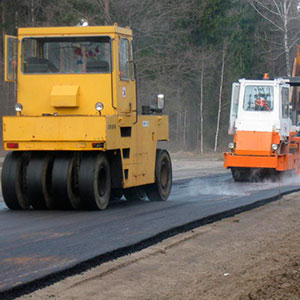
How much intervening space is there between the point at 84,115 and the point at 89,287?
19.6 ft

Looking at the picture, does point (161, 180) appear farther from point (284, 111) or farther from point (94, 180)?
point (284, 111)

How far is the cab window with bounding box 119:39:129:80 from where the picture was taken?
1284cm

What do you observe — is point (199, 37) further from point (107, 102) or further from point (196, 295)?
point (196, 295)

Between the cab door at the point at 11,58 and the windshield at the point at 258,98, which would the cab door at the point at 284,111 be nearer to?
the windshield at the point at 258,98

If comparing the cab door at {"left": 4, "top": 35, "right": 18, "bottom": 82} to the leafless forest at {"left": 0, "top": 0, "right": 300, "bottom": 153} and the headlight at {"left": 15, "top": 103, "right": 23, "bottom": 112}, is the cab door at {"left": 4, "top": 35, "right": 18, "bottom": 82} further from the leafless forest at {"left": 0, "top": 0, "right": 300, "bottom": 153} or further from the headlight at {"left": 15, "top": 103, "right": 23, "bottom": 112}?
Result: the leafless forest at {"left": 0, "top": 0, "right": 300, "bottom": 153}

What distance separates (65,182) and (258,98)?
34.7ft

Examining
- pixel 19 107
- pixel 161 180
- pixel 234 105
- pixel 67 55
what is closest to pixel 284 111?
pixel 234 105

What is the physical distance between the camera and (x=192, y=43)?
45531 mm

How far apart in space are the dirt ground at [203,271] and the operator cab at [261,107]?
35.8ft

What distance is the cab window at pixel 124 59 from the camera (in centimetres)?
1284

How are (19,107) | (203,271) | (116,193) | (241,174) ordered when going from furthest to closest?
(241,174)
(116,193)
(19,107)
(203,271)

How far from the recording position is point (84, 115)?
12.1 metres

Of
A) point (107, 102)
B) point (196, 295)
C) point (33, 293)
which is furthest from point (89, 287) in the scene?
point (107, 102)

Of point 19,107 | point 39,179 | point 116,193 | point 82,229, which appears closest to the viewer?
point 82,229
